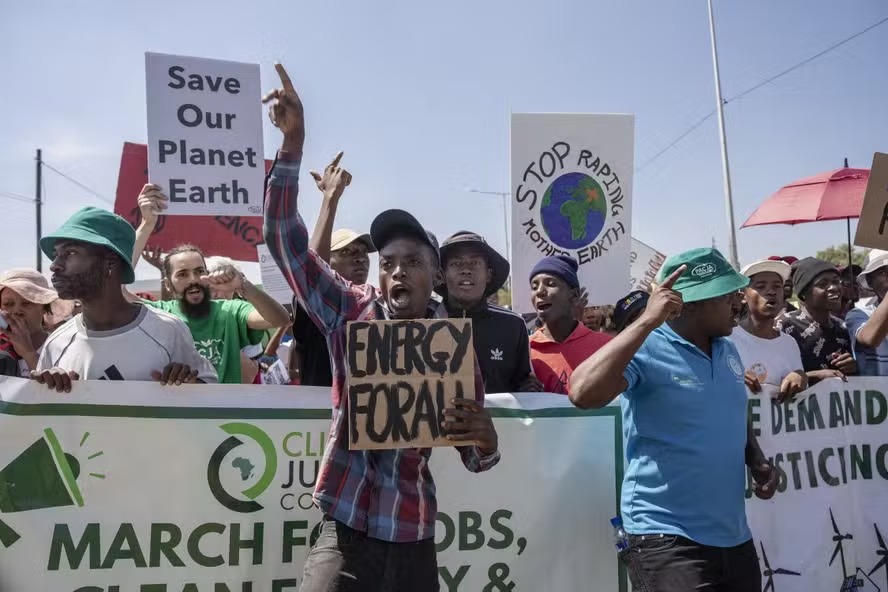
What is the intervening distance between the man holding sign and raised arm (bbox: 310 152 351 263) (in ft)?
1.71

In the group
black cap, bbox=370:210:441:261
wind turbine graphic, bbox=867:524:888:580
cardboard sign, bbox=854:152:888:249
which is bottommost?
wind turbine graphic, bbox=867:524:888:580

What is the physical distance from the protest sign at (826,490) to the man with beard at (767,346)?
129 millimetres

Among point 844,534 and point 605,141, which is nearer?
point 844,534

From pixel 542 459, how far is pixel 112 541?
6.10 ft

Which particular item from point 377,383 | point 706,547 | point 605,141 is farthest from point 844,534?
point 377,383

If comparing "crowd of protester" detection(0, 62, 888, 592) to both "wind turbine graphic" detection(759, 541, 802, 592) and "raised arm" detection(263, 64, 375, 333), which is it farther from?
"wind turbine graphic" detection(759, 541, 802, 592)

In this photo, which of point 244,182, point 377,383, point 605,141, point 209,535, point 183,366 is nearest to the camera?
point 377,383

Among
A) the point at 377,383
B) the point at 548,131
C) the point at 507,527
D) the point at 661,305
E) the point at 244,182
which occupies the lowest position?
the point at 507,527

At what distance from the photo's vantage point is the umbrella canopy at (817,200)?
704 cm

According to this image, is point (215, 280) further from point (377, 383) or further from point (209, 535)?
point (377, 383)

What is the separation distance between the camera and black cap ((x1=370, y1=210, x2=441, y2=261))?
2.36 meters

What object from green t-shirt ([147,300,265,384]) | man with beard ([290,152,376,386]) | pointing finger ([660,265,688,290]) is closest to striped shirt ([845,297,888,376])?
pointing finger ([660,265,688,290])

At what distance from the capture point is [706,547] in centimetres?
264

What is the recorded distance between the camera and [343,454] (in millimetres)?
2293
